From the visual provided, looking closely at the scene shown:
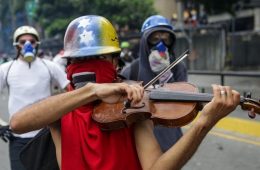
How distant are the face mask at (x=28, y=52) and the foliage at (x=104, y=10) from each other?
80.3 feet

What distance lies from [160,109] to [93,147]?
0.28 meters

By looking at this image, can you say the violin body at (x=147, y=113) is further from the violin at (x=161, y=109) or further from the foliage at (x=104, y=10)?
the foliage at (x=104, y=10)

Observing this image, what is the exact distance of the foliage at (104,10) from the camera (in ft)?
95.6

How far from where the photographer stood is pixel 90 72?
6.56 ft

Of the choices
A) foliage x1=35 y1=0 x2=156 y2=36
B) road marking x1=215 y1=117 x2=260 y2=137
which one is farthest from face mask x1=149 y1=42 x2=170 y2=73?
foliage x1=35 y1=0 x2=156 y2=36

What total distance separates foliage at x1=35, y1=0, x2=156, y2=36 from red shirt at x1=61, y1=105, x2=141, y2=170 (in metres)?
26.9

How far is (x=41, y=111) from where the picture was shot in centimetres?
189

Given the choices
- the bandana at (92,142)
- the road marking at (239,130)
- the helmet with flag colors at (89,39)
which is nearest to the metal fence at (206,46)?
the road marking at (239,130)

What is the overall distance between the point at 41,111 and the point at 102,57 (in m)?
0.33

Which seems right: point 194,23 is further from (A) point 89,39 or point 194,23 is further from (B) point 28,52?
(A) point 89,39

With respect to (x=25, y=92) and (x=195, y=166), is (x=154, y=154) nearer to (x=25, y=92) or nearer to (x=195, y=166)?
(x=25, y=92)

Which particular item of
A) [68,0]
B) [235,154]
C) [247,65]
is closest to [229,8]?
[247,65]

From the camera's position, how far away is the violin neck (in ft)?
6.03

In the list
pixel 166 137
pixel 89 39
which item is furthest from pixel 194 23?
pixel 89 39
